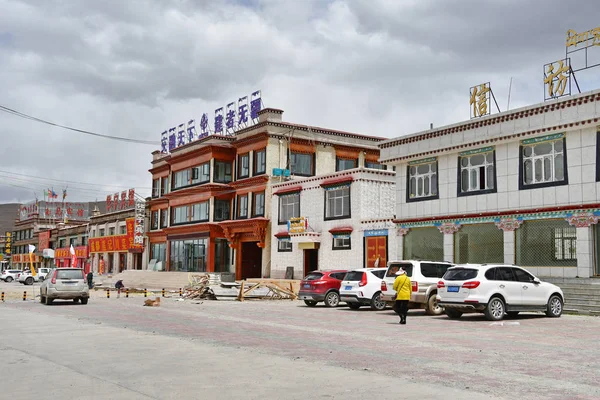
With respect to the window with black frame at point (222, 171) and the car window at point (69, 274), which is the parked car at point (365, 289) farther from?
the window with black frame at point (222, 171)

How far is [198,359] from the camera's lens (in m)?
10.9

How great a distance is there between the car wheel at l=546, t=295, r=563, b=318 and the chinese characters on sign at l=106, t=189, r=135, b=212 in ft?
179

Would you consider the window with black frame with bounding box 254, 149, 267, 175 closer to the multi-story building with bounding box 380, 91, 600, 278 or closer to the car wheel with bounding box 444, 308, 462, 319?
the multi-story building with bounding box 380, 91, 600, 278

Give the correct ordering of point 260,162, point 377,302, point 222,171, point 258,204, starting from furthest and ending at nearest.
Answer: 1. point 222,171
2. point 258,204
3. point 260,162
4. point 377,302

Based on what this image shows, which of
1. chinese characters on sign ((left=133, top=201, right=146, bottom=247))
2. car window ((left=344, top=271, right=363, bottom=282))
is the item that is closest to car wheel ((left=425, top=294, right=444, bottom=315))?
car window ((left=344, top=271, right=363, bottom=282))

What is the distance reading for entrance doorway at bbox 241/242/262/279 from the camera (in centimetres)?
4956

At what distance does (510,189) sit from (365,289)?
8.73m

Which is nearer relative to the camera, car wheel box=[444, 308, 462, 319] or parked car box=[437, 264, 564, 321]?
parked car box=[437, 264, 564, 321]

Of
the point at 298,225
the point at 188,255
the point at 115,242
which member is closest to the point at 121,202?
the point at 115,242

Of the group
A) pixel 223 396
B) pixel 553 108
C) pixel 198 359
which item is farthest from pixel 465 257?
pixel 223 396

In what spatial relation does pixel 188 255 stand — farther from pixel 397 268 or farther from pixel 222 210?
pixel 397 268

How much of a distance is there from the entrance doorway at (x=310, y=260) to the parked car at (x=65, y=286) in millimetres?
17811

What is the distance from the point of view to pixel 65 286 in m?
26.8

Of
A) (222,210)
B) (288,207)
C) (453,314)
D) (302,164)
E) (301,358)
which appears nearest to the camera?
(301,358)
